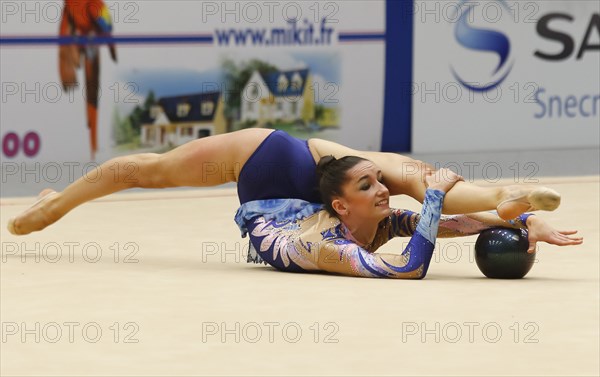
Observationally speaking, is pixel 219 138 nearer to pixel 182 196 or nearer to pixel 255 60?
pixel 182 196

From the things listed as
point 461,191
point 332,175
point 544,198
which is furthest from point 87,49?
point 544,198

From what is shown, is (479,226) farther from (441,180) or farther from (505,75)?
(505,75)

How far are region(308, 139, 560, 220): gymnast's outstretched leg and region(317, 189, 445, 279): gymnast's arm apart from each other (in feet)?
0.36

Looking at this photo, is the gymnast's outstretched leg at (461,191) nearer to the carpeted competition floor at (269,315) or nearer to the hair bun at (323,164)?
the hair bun at (323,164)

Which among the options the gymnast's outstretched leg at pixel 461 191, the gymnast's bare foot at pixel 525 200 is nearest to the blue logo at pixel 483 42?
the gymnast's outstretched leg at pixel 461 191

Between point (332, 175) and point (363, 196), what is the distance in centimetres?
20

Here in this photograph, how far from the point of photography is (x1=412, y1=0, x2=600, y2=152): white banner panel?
12406 mm

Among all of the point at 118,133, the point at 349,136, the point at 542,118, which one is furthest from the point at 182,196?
the point at 542,118

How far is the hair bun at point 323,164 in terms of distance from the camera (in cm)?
648

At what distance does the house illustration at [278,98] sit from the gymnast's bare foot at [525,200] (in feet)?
20.2

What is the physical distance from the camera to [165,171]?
6789 mm

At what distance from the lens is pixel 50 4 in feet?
36.9

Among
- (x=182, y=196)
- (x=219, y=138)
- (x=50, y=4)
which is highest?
(x=50, y=4)

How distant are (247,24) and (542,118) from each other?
10.0 feet
